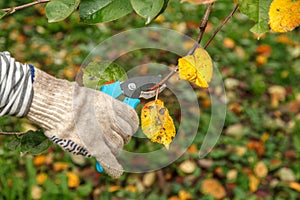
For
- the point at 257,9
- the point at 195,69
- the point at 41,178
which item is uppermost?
the point at 257,9

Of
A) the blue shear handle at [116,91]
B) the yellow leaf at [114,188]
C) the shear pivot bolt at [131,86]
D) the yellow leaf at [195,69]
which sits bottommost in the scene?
the yellow leaf at [114,188]

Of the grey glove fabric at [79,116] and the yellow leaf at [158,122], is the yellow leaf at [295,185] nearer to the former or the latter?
the grey glove fabric at [79,116]

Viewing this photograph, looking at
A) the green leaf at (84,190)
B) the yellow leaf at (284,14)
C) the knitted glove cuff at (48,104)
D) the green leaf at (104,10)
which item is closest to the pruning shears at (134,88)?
the knitted glove cuff at (48,104)

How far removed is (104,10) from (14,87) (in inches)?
11.0

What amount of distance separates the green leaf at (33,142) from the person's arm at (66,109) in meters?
0.05

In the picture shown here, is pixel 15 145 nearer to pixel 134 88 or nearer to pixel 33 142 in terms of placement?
pixel 33 142

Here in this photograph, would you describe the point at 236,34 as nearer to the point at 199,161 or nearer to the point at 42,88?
the point at 199,161

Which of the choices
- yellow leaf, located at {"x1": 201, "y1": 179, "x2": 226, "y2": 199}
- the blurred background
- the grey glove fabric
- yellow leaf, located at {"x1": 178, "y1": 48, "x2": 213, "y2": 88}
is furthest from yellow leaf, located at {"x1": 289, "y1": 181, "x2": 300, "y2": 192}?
yellow leaf, located at {"x1": 178, "y1": 48, "x2": 213, "y2": 88}

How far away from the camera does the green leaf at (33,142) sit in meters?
1.21

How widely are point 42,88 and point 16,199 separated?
4.45 ft

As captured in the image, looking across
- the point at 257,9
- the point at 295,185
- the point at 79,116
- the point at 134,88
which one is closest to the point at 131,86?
the point at 134,88

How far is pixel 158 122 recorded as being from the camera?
983 mm

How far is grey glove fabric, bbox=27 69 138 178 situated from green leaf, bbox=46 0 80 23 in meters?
0.28

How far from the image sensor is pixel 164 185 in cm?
258
